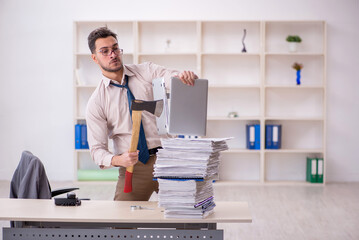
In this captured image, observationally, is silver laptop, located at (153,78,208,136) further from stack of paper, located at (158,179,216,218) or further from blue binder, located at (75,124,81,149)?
blue binder, located at (75,124,81,149)

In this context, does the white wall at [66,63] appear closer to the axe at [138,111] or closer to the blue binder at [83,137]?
the blue binder at [83,137]

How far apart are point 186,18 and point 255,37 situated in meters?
0.98

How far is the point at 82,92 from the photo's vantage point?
743 centimetres

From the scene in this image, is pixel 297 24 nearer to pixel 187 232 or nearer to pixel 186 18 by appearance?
pixel 186 18

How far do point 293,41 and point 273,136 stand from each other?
1.28 meters

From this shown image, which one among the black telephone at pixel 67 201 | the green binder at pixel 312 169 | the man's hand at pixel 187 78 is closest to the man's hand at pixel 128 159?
the black telephone at pixel 67 201

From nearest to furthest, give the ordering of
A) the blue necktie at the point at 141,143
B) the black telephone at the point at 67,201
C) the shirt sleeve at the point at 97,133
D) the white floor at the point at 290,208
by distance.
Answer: the black telephone at the point at 67,201, the shirt sleeve at the point at 97,133, the blue necktie at the point at 141,143, the white floor at the point at 290,208

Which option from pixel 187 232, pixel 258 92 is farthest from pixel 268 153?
pixel 187 232

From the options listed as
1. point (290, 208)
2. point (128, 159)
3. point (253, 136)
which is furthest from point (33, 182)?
point (253, 136)

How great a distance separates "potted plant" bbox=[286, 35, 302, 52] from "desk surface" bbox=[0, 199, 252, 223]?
4.57m

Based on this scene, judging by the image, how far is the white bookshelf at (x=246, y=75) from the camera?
7.26 m

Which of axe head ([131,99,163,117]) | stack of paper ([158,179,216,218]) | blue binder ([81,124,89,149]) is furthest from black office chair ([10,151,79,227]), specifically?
blue binder ([81,124,89,149])

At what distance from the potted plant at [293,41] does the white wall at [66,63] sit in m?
0.35

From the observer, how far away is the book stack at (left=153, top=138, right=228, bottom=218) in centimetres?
251
